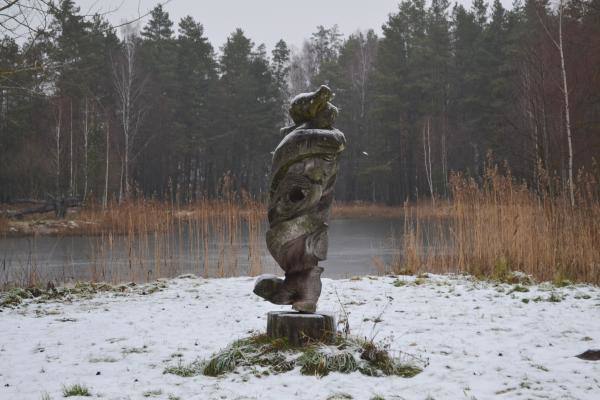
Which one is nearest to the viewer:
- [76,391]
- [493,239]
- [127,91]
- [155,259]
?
[76,391]

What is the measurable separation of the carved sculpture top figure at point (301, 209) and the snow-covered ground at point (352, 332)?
68 centimetres

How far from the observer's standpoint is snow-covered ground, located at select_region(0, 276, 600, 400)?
10.7ft

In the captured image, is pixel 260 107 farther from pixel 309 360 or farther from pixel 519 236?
pixel 309 360

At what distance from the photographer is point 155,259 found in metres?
8.80

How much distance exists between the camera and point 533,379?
3.34 meters

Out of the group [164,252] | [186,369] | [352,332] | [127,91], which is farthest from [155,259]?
[127,91]

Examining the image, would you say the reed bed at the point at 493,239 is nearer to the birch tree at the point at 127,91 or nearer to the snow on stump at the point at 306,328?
the snow on stump at the point at 306,328

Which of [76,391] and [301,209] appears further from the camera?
[301,209]

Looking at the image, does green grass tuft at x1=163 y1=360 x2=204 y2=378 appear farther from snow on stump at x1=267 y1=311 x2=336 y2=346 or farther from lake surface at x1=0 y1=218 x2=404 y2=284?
lake surface at x1=0 y1=218 x2=404 y2=284

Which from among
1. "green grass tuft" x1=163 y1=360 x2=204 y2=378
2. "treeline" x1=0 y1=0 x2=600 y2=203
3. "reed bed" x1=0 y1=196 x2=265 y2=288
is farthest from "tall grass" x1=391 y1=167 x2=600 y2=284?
"treeline" x1=0 y1=0 x2=600 y2=203

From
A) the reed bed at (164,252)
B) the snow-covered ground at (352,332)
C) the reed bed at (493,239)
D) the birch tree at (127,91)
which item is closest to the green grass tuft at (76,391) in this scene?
the snow-covered ground at (352,332)

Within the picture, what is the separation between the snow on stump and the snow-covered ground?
381 millimetres

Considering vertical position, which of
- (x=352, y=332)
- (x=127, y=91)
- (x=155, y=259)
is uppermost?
(x=127, y=91)

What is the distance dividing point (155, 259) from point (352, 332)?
4.95 m
